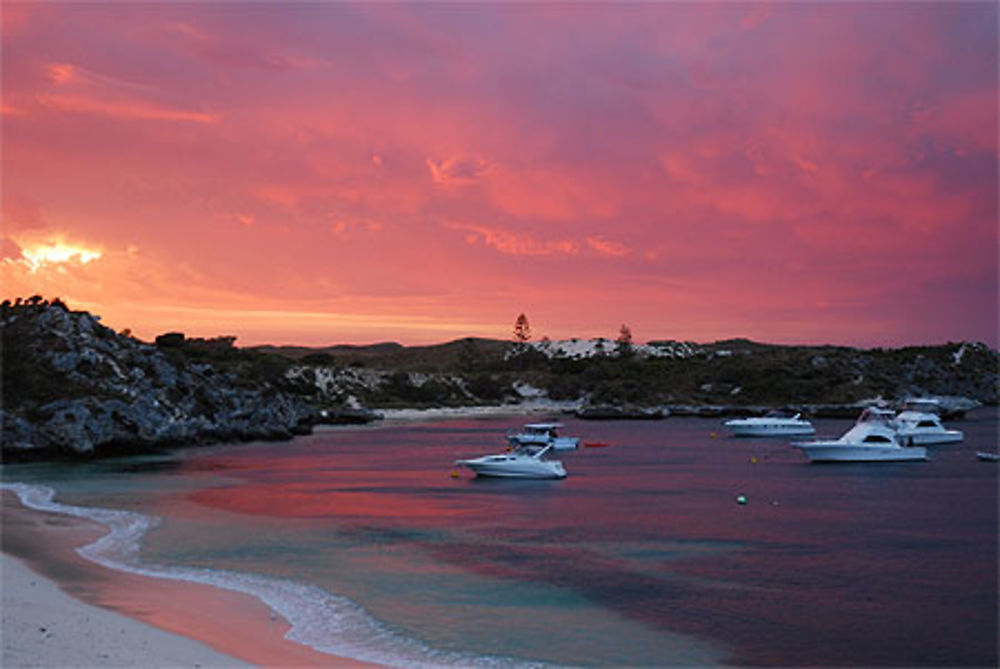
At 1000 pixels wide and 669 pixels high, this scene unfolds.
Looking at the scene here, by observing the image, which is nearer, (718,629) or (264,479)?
(718,629)

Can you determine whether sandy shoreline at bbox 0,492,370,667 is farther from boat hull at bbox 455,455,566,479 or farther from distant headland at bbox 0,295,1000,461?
distant headland at bbox 0,295,1000,461

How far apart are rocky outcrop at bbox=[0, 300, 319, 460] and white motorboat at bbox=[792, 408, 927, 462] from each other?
5817 cm

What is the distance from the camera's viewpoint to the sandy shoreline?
57.6ft

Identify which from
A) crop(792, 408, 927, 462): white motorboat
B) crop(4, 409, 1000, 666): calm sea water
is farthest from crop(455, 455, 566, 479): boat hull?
crop(792, 408, 927, 462): white motorboat

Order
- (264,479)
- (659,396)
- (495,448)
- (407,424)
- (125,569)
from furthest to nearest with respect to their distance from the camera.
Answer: (659,396) < (407,424) < (495,448) < (264,479) < (125,569)

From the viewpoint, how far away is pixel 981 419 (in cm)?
13425

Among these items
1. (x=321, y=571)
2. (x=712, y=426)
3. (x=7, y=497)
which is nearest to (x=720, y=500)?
(x=321, y=571)

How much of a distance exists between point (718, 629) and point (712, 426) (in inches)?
4287

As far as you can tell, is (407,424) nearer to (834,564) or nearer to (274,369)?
(274,369)

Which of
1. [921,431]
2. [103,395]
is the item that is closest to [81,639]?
[103,395]

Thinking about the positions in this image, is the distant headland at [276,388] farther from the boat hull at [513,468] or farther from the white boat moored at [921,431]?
the white boat moored at [921,431]

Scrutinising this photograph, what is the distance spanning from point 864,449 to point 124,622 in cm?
6085

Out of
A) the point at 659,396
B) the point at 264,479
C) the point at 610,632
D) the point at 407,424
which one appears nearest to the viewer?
the point at 610,632

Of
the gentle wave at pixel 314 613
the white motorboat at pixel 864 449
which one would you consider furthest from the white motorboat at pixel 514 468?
the gentle wave at pixel 314 613
